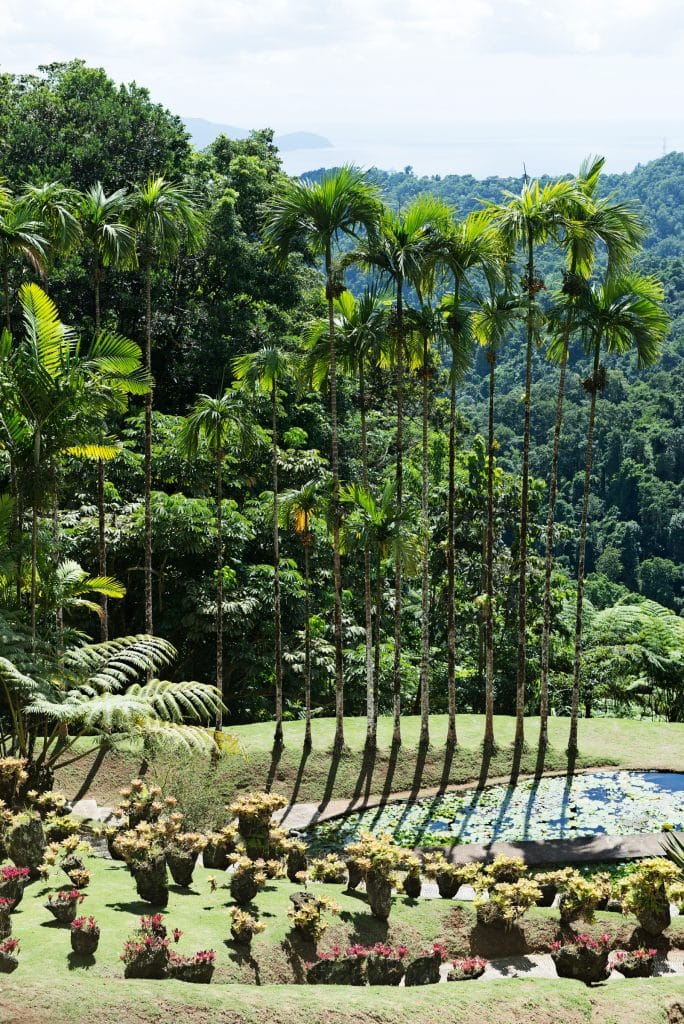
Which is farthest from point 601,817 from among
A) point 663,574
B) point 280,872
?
point 663,574

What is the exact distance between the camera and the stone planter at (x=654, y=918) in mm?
11039

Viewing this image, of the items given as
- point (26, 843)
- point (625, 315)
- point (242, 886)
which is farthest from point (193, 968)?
point (625, 315)

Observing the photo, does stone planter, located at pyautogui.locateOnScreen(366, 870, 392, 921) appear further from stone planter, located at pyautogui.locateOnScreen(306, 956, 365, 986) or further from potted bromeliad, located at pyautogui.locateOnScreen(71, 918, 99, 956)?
potted bromeliad, located at pyautogui.locateOnScreen(71, 918, 99, 956)

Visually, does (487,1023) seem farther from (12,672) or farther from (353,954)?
(12,672)

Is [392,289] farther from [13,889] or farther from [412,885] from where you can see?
[13,889]

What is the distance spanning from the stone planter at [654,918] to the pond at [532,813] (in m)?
4.53

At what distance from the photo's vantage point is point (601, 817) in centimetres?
1656

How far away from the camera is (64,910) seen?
9969 mm

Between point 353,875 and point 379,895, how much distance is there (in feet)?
3.07

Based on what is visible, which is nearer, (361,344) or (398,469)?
(398,469)

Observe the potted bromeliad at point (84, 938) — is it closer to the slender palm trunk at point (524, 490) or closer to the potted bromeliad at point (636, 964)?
the potted bromeliad at point (636, 964)

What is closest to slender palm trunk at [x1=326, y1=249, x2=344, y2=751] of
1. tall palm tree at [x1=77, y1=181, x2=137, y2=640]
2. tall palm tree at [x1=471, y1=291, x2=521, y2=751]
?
tall palm tree at [x1=471, y1=291, x2=521, y2=751]

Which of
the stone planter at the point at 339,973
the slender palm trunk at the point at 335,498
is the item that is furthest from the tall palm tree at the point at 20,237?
the stone planter at the point at 339,973

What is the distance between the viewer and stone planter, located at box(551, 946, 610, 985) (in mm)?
10047
